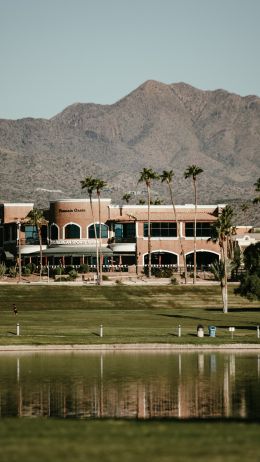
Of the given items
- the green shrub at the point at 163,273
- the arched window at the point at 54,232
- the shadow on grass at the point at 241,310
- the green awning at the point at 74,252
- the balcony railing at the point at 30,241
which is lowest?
the shadow on grass at the point at 241,310

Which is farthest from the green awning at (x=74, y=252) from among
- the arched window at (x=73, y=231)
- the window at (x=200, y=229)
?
the window at (x=200, y=229)

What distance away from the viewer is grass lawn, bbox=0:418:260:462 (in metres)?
27.1

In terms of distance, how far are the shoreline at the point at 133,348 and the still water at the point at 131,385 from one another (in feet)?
6.26

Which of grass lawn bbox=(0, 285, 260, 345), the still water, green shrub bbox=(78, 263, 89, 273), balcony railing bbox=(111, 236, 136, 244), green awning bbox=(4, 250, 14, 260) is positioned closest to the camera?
the still water

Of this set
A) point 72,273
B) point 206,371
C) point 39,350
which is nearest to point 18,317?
point 39,350

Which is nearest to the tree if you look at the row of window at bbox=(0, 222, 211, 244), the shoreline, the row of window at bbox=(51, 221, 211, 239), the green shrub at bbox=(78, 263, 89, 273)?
the shoreline

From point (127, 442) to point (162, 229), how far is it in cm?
13750

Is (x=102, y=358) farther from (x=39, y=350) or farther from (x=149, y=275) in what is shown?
(x=149, y=275)

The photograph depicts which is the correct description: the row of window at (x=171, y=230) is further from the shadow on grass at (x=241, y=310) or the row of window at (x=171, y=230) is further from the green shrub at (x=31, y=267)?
the shadow on grass at (x=241, y=310)

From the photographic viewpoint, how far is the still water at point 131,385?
42062mm

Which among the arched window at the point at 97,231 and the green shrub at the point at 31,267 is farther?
the arched window at the point at 97,231

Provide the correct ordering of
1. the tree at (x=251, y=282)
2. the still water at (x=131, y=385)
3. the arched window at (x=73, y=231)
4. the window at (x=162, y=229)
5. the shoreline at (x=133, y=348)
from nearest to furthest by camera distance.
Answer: the still water at (x=131, y=385) → the shoreline at (x=133, y=348) → the tree at (x=251, y=282) → the window at (x=162, y=229) → the arched window at (x=73, y=231)

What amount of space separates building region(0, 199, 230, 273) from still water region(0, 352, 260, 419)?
9726 centimetres

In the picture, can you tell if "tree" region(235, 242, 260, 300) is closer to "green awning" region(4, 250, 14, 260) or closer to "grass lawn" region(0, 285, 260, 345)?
"grass lawn" region(0, 285, 260, 345)
